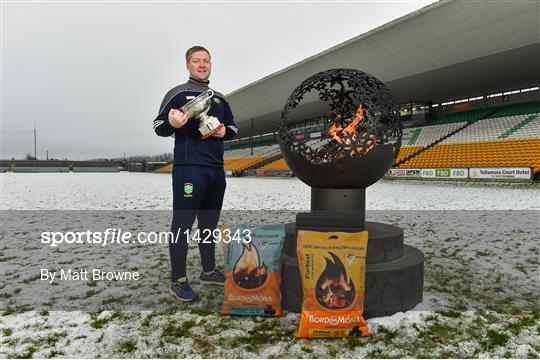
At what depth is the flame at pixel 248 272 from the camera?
246 centimetres

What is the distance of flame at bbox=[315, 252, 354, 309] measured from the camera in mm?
2211

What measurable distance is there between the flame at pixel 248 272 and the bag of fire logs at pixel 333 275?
35cm

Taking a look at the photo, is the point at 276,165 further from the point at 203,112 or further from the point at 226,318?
the point at 226,318

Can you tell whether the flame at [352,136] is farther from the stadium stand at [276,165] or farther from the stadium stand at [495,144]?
the stadium stand at [276,165]

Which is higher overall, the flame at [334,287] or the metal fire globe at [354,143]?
the metal fire globe at [354,143]

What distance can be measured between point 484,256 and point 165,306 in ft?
12.8

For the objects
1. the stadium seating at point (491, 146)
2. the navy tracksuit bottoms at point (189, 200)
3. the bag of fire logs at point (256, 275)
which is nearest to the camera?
the bag of fire logs at point (256, 275)

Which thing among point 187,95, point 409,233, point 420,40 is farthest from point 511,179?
point 187,95

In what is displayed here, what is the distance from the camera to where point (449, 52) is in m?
18.2

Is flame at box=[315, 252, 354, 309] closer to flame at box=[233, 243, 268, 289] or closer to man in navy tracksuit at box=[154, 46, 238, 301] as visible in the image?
flame at box=[233, 243, 268, 289]

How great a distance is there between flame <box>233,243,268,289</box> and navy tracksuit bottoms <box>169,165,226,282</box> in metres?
0.58

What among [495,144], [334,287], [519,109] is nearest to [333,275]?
[334,287]

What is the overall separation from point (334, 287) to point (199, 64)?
2.16 metres

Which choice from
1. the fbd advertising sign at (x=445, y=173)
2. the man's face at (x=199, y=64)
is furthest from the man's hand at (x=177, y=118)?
the fbd advertising sign at (x=445, y=173)
